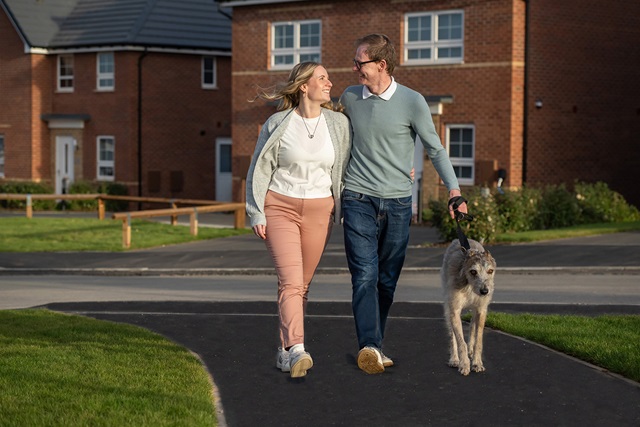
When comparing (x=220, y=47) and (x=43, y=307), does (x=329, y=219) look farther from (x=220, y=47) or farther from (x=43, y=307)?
(x=220, y=47)

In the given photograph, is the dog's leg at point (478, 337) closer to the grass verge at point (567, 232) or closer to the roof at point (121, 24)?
the grass verge at point (567, 232)

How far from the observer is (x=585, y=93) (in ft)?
100.0

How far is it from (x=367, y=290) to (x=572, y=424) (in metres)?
1.93

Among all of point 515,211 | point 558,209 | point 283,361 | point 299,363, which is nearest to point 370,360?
point 299,363

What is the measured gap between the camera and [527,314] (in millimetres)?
11531

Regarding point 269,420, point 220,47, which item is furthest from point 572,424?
point 220,47

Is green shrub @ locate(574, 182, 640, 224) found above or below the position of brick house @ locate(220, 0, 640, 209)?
below

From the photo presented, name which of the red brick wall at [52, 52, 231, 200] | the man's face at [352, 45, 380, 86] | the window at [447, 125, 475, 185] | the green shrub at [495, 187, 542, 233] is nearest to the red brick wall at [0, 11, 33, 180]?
the red brick wall at [52, 52, 231, 200]

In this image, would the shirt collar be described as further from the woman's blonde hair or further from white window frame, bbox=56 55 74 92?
white window frame, bbox=56 55 74 92

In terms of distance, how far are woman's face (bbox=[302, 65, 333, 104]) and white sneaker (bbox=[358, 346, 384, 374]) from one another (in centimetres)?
174

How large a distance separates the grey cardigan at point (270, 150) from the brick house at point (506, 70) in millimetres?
20804

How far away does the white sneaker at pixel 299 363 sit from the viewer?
8070 millimetres

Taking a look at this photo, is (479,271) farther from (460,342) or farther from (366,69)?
(366,69)

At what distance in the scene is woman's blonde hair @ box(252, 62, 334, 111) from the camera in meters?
8.12
